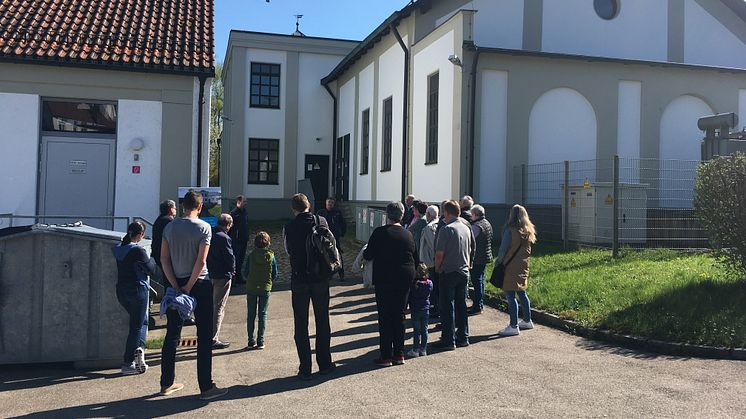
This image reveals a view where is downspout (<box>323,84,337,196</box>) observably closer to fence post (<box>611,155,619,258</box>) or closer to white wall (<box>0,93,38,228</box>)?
white wall (<box>0,93,38,228</box>)

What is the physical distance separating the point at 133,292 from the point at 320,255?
6.92 ft

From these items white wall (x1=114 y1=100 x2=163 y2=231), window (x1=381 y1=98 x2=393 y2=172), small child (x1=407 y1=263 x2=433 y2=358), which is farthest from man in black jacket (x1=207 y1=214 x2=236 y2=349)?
window (x1=381 y1=98 x2=393 y2=172)

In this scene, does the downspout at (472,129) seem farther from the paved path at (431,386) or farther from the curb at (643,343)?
the paved path at (431,386)

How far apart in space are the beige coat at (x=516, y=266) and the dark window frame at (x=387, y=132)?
13.2 m

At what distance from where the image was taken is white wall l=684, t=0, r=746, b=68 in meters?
19.5

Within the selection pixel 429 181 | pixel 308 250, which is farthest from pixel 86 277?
pixel 429 181

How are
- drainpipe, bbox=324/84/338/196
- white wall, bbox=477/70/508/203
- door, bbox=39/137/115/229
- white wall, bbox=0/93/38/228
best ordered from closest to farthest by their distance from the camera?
white wall, bbox=0/93/38/228 < door, bbox=39/137/115/229 < white wall, bbox=477/70/508/203 < drainpipe, bbox=324/84/338/196

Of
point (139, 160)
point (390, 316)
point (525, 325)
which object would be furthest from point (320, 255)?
point (139, 160)

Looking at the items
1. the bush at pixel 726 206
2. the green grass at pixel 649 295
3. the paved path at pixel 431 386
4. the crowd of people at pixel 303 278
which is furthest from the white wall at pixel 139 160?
the bush at pixel 726 206

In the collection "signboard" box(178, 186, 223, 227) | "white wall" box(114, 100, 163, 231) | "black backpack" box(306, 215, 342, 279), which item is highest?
"white wall" box(114, 100, 163, 231)

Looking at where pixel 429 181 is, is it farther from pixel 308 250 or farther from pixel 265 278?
pixel 308 250

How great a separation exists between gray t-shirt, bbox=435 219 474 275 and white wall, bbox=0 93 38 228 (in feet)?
31.1

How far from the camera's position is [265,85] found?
27.1 m

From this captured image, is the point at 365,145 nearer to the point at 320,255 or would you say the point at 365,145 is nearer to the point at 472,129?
the point at 472,129
